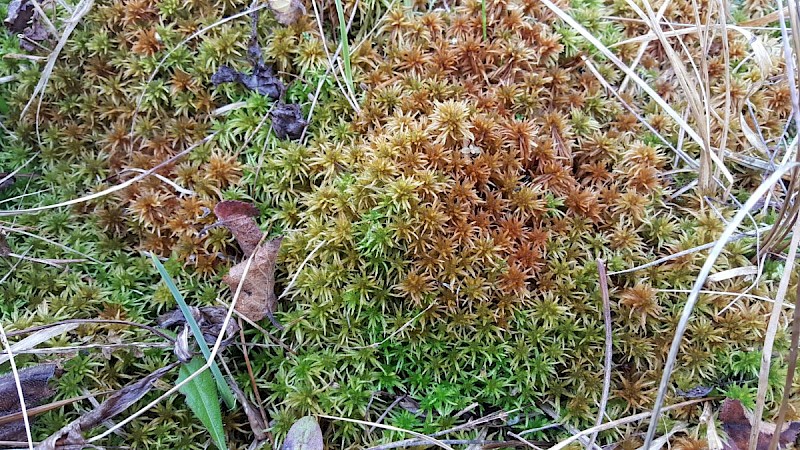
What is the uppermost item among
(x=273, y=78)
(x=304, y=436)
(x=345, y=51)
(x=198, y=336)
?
(x=345, y=51)

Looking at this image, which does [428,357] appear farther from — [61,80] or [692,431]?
[61,80]

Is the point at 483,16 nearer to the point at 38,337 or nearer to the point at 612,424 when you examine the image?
the point at 612,424

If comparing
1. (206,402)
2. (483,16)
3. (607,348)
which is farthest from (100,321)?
(483,16)

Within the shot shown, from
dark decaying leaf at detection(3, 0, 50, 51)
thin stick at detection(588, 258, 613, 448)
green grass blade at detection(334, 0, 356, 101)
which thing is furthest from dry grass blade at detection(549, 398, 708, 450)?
dark decaying leaf at detection(3, 0, 50, 51)

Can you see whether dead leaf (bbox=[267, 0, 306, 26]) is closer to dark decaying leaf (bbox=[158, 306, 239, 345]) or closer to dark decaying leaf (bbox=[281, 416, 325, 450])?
dark decaying leaf (bbox=[158, 306, 239, 345])

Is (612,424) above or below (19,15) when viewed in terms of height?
below

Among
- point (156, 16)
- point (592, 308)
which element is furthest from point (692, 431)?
point (156, 16)

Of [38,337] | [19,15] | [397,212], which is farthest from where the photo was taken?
[19,15]
